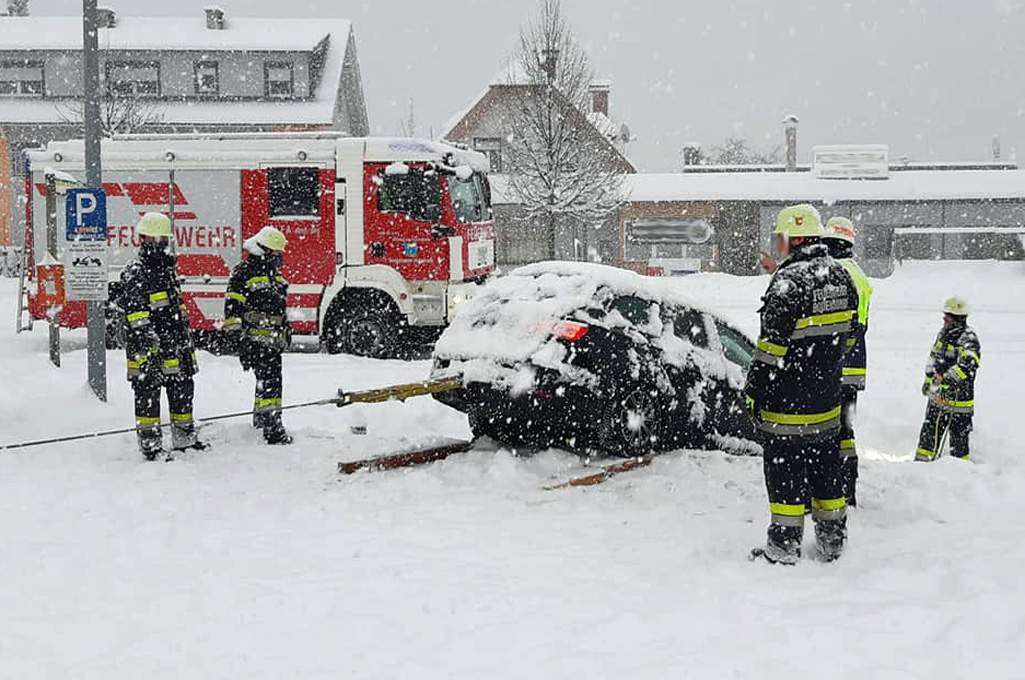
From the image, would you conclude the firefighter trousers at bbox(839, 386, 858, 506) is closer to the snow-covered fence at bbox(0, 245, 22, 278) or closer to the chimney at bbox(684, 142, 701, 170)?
the snow-covered fence at bbox(0, 245, 22, 278)

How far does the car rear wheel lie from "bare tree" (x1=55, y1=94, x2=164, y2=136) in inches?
891

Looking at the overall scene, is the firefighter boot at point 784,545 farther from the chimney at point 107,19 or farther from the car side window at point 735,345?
the chimney at point 107,19

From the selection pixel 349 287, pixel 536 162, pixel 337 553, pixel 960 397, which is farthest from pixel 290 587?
pixel 536 162

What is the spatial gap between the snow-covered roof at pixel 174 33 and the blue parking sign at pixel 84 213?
1267 inches

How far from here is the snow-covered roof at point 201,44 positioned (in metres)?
39.7

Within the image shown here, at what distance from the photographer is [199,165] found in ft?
49.5

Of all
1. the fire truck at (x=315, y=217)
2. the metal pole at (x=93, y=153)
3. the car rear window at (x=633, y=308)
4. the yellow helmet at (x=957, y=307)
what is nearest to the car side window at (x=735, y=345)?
the car rear window at (x=633, y=308)

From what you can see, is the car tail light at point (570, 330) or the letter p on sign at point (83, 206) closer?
the car tail light at point (570, 330)

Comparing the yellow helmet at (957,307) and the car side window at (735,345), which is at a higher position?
the yellow helmet at (957,307)

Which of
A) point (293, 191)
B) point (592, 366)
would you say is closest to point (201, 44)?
point (293, 191)

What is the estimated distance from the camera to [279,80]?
134ft

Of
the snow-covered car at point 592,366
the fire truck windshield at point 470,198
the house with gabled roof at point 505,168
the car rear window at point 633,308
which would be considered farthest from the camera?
the house with gabled roof at point 505,168

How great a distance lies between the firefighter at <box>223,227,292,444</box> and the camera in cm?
887

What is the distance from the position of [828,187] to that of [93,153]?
99.5 feet
